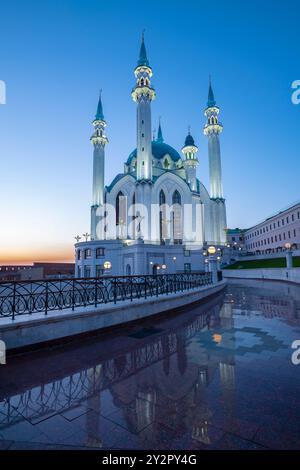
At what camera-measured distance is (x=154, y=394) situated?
144 inches

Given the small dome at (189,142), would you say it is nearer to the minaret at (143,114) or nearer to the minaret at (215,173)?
the minaret at (215,173)

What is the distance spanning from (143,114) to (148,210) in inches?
791

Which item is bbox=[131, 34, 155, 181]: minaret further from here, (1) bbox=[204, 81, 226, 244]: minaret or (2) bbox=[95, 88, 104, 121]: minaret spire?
(1) bbox=[204, 81, 226, 244]: minaret

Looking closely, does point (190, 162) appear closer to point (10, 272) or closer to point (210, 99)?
point (210, 99)

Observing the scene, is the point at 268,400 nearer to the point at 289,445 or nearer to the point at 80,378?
the point at 289,445

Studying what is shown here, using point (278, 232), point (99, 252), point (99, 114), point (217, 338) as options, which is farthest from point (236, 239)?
point (217, 338)

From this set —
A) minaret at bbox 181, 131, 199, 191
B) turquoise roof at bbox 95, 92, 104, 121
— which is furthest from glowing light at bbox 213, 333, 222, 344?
turquoise roof at bbox 95, 92, 104, 121

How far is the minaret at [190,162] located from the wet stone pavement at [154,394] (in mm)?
52818

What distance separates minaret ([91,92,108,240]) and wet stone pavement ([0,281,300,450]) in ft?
157

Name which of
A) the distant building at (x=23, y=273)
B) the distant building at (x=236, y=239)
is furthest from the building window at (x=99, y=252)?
the distant building at (x=236, y=239)

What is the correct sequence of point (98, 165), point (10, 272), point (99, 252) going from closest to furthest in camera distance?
point (99, 252)
point (10, 272)
point (98, 165)
